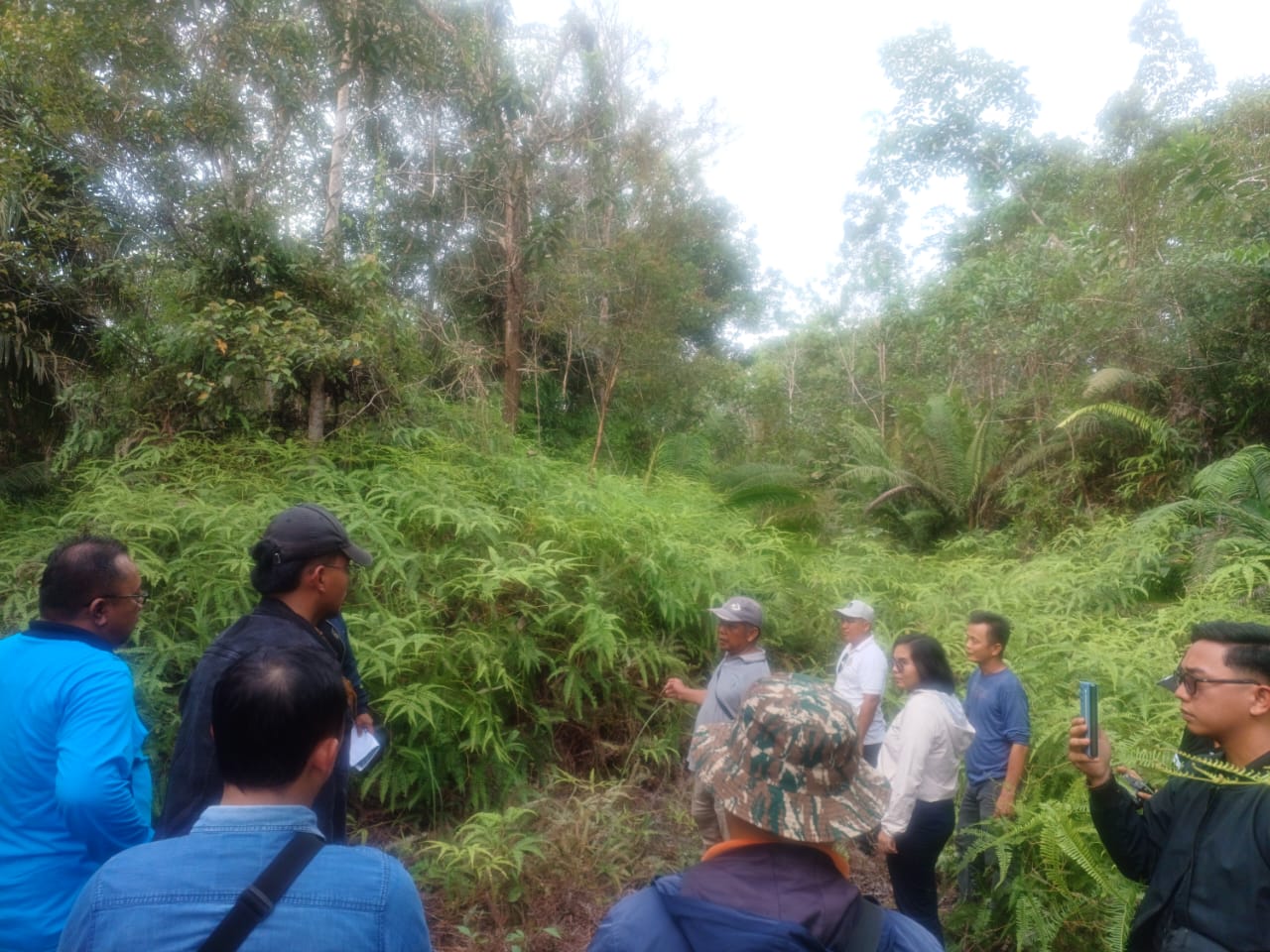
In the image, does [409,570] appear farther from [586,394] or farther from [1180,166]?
[1180,166]

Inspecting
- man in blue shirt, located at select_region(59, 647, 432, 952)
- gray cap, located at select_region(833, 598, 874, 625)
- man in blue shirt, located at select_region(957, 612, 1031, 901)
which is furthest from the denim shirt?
gray cap, located at select_region(833, 598, 874, 625)

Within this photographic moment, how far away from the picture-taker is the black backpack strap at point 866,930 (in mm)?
1290

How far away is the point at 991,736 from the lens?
3791 millimetres

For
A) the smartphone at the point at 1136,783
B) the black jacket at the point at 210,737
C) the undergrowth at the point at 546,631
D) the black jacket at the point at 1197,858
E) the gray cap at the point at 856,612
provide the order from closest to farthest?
the black jacket at the point at 1197,858, the black jacket at the point at 210,737, the smartphone at the point at 1136,783, the undergrowth at the point at 546,631, the gray cap at the point at 856,612

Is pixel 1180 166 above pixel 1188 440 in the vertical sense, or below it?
above

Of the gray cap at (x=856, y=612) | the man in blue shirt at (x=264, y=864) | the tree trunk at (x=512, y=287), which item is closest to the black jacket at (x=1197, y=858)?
the man in blue shirt at (x=264, y=864)

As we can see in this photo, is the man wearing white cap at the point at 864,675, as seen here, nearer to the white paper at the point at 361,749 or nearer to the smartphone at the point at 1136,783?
the smartphone at the point at 1136,783

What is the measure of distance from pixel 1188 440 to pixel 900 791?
873cm

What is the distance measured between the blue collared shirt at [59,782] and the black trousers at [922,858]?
2.85 meters

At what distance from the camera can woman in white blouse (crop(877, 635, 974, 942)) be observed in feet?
11.0

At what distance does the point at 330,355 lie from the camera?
652 centimetres

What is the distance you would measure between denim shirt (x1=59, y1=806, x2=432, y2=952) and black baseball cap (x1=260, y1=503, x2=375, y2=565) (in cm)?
112

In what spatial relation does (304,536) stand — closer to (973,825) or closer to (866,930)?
(866,930)

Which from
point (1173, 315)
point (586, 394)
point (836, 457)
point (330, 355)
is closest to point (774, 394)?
point (836, 457)
